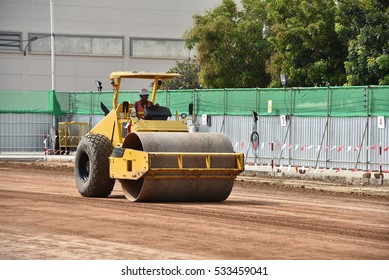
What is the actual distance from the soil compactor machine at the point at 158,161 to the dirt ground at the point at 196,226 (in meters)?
0.39

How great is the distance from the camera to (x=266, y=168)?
1500 inches

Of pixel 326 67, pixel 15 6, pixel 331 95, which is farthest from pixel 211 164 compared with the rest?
pixel 15 6

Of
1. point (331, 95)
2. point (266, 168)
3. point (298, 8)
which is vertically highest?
point (298, 8)

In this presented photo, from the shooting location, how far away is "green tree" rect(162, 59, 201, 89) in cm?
7050

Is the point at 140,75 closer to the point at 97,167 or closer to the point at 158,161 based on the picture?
the point at 97,167

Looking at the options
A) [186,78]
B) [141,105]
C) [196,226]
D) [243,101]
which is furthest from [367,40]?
[186,78]

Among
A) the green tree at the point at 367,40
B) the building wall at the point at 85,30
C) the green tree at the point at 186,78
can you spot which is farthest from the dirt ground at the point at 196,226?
the building wall at the point at 85,30

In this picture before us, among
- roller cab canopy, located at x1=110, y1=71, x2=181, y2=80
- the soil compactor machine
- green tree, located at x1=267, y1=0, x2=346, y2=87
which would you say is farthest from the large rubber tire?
green tree, located at x1=267, y1=0, x2=346, y2=87

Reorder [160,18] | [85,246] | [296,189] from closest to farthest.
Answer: [85,246] < [296,189] < [160,18]

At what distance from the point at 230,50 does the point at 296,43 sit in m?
10.0

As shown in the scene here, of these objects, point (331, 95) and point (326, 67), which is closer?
point (331, 95)

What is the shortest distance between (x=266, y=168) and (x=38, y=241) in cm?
2245

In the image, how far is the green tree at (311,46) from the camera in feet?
164

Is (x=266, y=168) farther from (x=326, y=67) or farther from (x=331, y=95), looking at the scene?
(x=326, y=67)
